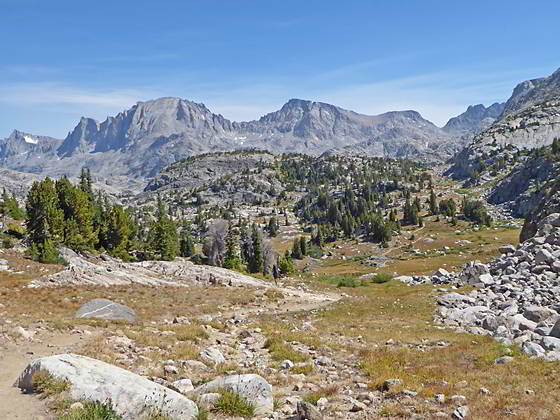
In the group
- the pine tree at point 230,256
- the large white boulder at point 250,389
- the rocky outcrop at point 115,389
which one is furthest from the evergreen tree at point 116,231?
the large white boulder at point 250,389

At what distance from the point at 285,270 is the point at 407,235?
9697 centimetres

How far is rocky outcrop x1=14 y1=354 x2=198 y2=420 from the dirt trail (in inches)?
22.6

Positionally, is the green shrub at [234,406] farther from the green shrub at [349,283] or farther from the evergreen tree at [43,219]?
the evergreen tree at [43,219]

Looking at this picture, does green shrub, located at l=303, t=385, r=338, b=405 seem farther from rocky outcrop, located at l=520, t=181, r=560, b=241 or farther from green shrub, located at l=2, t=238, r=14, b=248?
green shrub, located at l=2, t=238, r=14, b=248

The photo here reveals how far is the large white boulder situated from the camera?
40.5 ft

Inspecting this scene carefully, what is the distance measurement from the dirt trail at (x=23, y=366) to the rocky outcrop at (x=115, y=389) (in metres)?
0.57

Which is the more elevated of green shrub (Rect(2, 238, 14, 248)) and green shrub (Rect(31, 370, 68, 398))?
green shrub (Rect(31, 370, 68, 398))

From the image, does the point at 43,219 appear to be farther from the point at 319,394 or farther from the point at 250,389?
the point at 319,394

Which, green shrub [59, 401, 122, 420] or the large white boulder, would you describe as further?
the large white boulder

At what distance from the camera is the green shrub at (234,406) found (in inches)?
465

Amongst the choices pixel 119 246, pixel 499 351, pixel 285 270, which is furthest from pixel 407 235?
pixel 499 351

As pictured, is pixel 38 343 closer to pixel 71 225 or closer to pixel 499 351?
pixel 499 351

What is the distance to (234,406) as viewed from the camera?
39.1ft

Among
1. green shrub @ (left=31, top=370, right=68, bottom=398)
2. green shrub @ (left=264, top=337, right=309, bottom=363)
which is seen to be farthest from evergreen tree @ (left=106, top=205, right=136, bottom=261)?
green shrub @ (left=31, top=370, right=68, bottom=398)
